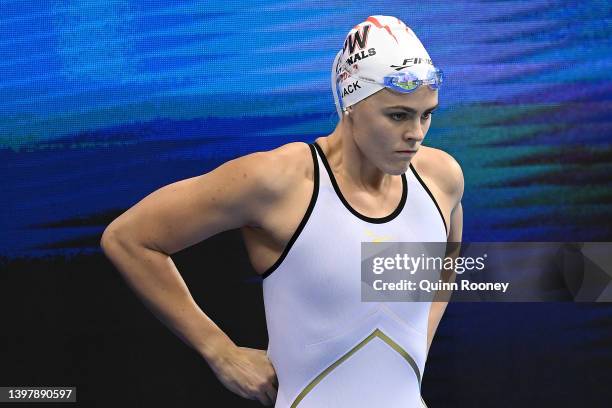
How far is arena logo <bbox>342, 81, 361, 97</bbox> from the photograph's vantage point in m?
2.55

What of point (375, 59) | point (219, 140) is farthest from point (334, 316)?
point (219, 140)

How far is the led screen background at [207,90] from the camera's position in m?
3.80

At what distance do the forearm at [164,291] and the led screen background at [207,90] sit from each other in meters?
1.24

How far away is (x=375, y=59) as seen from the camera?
2.54 metres

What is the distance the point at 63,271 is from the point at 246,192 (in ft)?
5.39

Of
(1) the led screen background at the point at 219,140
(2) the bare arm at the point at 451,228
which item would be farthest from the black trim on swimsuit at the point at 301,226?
(1) the led screen background at the point at 219,140

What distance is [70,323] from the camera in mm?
3854

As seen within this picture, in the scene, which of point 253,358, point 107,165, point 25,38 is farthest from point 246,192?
point 25,38

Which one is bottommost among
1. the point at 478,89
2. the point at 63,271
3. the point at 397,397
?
the point at 397,397

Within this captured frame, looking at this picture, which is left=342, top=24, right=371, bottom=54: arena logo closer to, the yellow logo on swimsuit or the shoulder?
the shoulder

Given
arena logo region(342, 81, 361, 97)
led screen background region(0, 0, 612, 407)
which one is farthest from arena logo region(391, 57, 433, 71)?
led screen background region(0, 0, 612, 407)

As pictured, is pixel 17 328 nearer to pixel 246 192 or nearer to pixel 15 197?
pixel 15 197

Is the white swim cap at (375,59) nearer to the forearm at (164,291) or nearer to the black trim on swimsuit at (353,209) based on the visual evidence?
the black trim on swimsuit at (353,209)

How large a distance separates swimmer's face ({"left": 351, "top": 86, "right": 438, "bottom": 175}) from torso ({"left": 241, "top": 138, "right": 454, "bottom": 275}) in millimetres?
118
